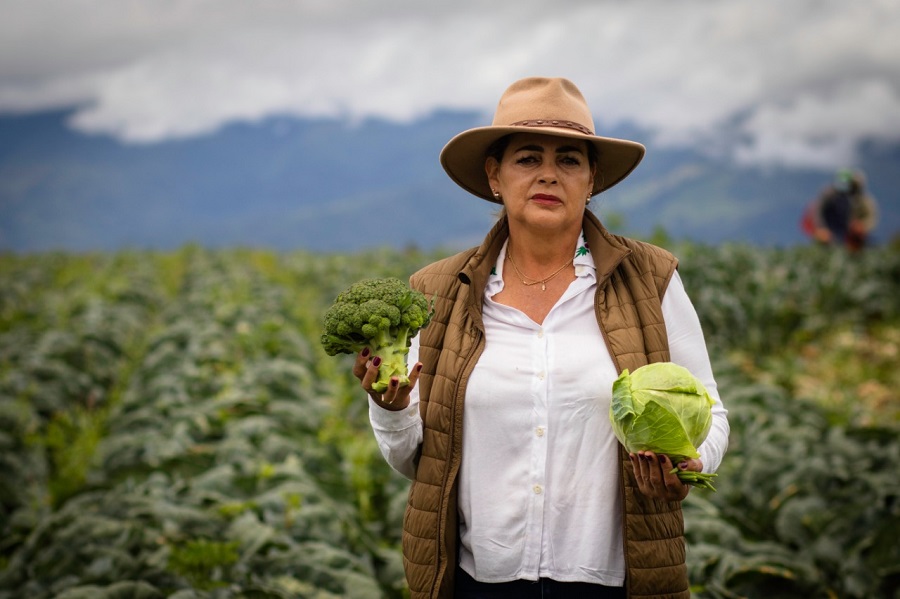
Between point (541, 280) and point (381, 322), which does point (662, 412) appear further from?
point (381, 322)

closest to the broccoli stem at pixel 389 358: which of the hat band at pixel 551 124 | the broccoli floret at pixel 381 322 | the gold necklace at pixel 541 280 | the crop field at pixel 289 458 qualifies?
the broccoli floret at pixel 381 322

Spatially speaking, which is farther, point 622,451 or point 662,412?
point 622,451

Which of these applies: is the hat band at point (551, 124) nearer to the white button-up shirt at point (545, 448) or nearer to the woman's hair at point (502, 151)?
the woman's hair at point (502, 151)

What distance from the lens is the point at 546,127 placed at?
8.20 ft

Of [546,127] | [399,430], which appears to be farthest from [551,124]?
[399,430]

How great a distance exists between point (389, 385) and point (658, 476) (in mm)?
767

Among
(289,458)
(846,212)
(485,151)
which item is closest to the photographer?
(485,151)

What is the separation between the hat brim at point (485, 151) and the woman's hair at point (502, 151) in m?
0.01

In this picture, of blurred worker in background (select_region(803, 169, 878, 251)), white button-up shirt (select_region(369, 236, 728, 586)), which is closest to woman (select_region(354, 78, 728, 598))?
white button-up shirt (select_region(369, 236, 728, 586))

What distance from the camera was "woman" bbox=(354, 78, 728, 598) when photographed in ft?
→ 8.09


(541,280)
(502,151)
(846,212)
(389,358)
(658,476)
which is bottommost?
(658,476)

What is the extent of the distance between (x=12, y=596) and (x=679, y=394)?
3.14 meters

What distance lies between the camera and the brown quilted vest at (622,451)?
8.07 ft

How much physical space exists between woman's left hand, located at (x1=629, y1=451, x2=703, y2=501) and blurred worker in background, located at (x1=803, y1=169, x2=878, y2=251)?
607 inches
